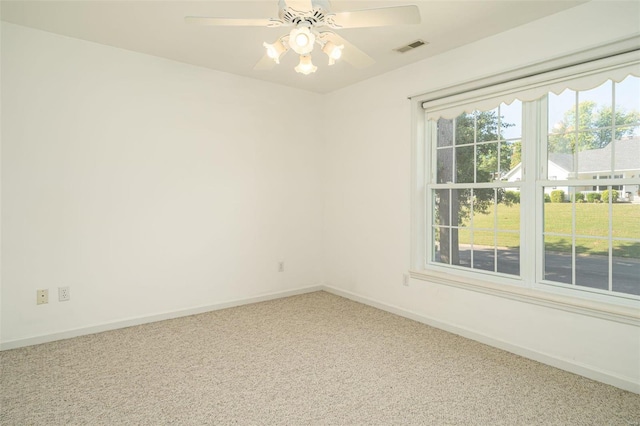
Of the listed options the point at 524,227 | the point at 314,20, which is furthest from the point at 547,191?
the point at 314,20

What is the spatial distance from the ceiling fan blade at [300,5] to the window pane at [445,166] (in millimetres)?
2245

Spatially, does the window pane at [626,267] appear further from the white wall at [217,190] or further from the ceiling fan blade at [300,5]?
the ceiling fan blade at [300,5]

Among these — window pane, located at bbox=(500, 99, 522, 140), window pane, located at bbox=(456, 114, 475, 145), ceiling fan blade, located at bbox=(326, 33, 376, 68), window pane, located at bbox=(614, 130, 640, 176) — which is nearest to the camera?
ceiling fan blade, located at bbox=(326, 33, 376, 68)

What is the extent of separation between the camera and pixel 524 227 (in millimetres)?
2982

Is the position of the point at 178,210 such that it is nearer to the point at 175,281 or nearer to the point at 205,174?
the point at 205,174

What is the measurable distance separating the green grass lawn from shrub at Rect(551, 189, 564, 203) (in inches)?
1.2

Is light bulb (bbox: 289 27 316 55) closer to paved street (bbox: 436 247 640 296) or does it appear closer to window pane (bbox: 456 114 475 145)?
window pane (bbox: 456 114 475 145)

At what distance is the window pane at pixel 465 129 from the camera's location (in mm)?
3375

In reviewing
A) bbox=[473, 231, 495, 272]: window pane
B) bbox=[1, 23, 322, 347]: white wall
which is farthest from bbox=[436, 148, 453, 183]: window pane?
bbox=[1, 23, 322, 347]: white wall

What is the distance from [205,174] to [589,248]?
341 cm

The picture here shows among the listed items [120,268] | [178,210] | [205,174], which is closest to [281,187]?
[205,174]

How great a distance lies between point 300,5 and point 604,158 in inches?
91.0

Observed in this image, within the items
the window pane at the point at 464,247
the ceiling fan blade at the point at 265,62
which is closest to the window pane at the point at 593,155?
the window pane at the point at 464,247

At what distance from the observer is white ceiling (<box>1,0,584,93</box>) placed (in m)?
2.60
